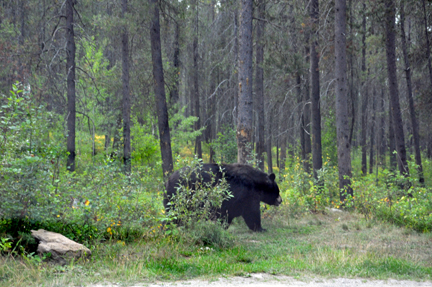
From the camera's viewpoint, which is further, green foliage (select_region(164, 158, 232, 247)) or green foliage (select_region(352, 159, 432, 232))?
green foliage (select_region(352, 159, 432, 232))

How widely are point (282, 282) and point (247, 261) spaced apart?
1304mm

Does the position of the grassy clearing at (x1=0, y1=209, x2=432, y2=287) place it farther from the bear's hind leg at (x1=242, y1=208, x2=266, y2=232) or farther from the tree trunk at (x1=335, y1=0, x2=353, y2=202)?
the tree trunk at (x1=335, y1=0, x2=353, y2=202)

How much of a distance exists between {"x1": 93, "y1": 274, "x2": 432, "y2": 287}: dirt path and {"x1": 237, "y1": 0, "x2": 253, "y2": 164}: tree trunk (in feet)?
22.0

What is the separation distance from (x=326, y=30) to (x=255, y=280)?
12676mm

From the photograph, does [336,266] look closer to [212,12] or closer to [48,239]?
[48,239]

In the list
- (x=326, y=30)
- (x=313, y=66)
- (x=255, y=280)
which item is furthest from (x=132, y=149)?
(x=255, y=280)

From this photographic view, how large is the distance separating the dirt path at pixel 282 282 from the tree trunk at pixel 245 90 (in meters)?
6.70

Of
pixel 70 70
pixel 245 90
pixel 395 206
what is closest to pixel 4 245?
pixel 245 90

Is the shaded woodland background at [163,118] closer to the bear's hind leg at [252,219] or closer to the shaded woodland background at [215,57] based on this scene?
the shaded woodland background at [215,57]

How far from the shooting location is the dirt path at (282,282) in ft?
16.6

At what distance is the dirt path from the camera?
16.6ft

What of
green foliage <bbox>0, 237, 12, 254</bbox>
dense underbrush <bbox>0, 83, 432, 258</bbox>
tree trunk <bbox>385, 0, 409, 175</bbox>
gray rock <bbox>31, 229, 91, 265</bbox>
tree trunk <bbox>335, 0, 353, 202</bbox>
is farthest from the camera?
tree trunk <bbox>385, 0, 409, 175</bbox>

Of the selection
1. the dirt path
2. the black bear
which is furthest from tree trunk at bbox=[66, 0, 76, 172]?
the dirt path

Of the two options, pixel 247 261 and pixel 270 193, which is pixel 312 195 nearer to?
pixel 270 193
